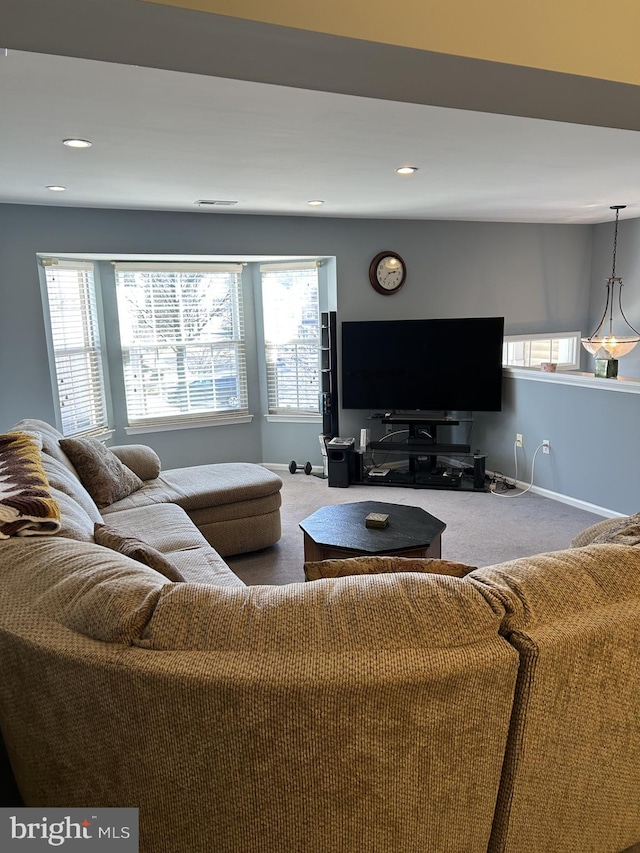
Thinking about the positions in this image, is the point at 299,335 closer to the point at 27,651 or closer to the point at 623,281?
the point at 623,281

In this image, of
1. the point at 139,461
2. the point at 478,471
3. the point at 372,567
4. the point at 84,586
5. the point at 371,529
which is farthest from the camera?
the point at 478,471

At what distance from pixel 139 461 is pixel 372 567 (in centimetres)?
283

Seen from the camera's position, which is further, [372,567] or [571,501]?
[571,501]

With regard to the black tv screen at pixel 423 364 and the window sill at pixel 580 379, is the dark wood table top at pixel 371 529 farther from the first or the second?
the black tv screen at pixel 423 364

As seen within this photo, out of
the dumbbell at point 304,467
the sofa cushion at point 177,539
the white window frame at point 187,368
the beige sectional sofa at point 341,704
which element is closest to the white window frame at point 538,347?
the dumbbell at point 304,467

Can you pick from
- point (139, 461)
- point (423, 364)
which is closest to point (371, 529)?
point (139, 461)

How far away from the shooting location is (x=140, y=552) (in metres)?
1.87

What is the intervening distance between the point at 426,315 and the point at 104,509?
367 centimetres

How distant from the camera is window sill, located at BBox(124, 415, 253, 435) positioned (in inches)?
215

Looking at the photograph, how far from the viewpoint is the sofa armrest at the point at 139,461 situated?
4.00 metres

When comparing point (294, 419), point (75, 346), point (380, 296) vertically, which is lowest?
point (294, 419)

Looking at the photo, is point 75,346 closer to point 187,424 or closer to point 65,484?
point 187,424

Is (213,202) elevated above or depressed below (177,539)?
above

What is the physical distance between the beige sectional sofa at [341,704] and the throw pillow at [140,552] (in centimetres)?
50
